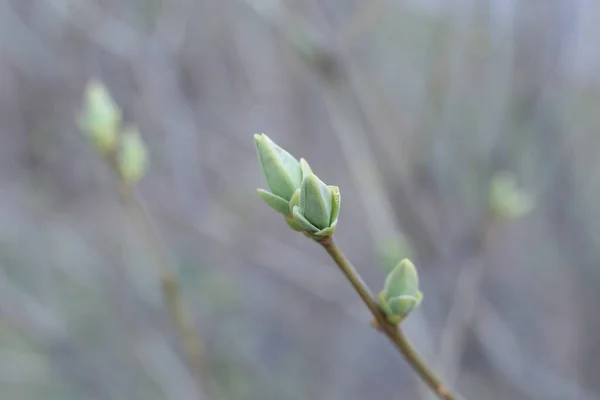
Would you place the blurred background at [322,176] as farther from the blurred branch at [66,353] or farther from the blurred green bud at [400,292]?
the blurred green bud at [400,292]

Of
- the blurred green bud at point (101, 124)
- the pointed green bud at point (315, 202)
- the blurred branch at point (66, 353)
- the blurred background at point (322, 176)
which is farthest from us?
the blurred branch at point (66, 353)

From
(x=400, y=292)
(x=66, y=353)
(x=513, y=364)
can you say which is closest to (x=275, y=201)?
(x=400, y=292)

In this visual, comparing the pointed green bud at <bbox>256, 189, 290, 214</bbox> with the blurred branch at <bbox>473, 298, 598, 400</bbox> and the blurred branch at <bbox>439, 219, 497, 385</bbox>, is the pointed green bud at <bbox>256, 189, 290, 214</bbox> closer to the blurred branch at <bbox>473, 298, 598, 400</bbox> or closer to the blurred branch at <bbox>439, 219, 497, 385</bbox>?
the blurred branch at <bbox>439, 219, 497, 385</bbox>

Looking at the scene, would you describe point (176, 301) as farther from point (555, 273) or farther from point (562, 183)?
point (555, 273)

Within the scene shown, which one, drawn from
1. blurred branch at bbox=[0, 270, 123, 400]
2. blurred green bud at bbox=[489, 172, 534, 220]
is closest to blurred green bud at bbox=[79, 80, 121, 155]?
blurred green bud at bbox=[489, 172, 534, 220]

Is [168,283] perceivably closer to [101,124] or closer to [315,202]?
[101,124]

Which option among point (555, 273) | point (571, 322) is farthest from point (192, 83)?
point (571, 322)

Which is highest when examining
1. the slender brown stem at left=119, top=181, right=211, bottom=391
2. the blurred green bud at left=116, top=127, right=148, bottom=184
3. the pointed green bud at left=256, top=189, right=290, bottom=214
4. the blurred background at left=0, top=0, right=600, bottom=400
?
the blurred background at left=0, top=0, right=600, bottom=400

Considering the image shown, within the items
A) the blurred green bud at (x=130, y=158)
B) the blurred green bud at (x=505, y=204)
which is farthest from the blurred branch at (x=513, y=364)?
the blurred green bud at (x=130, y=158)
